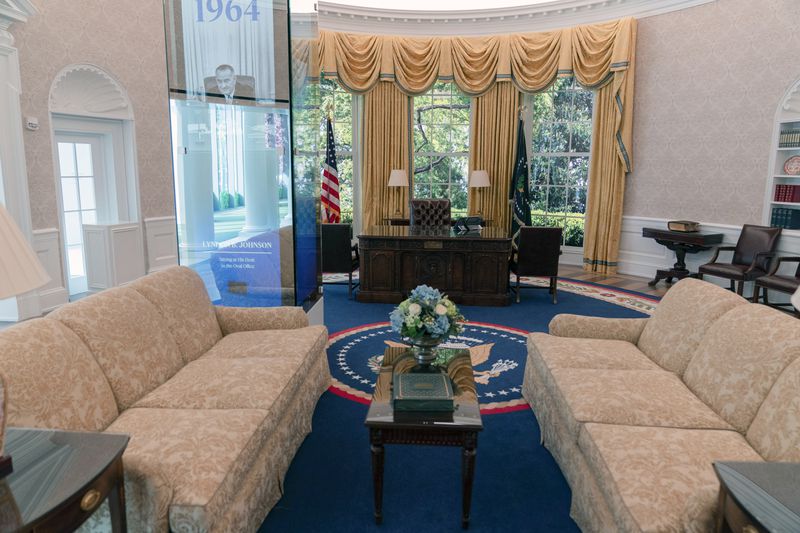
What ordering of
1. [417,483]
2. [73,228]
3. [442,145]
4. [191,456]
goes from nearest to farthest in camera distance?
[191,456]
[417,483]
[73,228]
[442,145]

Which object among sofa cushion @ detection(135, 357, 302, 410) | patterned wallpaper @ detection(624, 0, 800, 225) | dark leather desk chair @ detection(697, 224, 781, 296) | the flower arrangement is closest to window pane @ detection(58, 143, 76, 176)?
sofa cushion @ detection(135, 357, 302, 410)

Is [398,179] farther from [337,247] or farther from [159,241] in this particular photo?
[159,241]

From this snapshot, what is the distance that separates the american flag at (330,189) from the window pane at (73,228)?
2925mm

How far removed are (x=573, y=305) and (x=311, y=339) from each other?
3601 millimetres

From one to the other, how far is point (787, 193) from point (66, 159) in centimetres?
771

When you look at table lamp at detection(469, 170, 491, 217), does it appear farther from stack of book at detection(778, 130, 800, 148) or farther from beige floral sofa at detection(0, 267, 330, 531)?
beige floral sofa at detection(0, 267, 330, 531)

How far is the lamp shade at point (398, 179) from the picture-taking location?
314 inches

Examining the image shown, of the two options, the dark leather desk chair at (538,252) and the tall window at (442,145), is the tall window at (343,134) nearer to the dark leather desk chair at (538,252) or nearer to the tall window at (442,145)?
the tall window at (442,145)

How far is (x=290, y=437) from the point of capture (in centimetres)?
264

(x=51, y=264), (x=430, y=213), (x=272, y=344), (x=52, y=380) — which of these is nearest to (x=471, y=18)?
(x=430, y=213)

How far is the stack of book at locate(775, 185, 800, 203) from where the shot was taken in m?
5.69

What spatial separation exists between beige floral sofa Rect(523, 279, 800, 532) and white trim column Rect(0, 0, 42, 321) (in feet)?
15.4

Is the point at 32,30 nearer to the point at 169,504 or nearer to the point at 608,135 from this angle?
the point at 169,504

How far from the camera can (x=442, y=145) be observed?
8500mm
